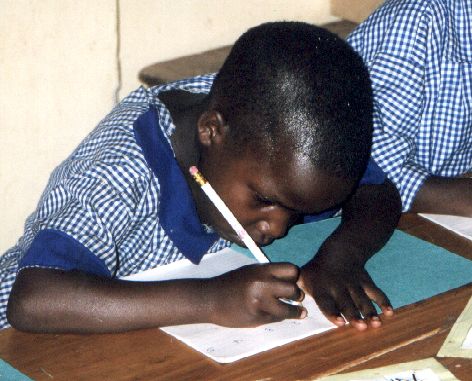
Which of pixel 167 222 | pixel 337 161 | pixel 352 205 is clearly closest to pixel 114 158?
pixel 167 222

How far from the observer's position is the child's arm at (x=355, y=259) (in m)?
1.15

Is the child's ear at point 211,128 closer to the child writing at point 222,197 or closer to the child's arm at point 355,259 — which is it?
the child writing at point 222,197

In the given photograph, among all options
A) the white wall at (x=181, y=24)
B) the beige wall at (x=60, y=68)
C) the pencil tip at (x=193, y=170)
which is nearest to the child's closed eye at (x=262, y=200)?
the pencil tip at (x=193, y=170)

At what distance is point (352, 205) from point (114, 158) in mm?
429

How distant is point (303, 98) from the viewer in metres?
1.15

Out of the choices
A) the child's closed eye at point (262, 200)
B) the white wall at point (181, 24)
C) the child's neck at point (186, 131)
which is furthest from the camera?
the white wall at point (181, 24)

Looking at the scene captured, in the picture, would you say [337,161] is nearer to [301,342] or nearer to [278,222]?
[278,222]

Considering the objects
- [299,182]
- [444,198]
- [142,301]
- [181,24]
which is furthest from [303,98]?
[181,24]

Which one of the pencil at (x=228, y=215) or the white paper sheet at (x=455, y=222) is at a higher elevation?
the pencil at (x=228, y=215)

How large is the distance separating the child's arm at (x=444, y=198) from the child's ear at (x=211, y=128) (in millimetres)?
390

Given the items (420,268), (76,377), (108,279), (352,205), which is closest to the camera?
(76,377)

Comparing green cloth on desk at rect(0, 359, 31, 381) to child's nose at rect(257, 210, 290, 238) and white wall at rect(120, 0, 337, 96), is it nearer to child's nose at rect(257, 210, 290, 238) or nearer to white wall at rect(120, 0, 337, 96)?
child's nose at rect(257, 210, 290, 238)

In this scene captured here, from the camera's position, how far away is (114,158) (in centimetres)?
123

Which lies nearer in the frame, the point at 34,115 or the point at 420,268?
the point at 420,268
